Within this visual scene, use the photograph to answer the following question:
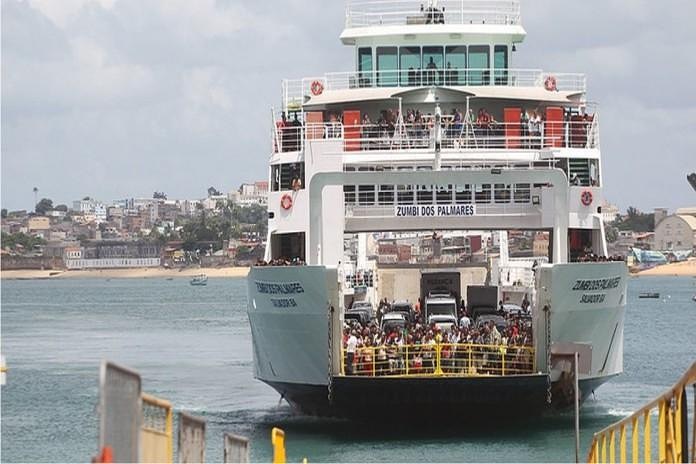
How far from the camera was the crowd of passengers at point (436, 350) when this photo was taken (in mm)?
27484

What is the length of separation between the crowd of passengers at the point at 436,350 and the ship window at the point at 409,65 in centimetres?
849

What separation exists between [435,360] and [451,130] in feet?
20.5

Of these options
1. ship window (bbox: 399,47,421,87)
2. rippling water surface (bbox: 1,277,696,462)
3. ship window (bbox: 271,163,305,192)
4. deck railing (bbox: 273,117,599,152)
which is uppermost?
ship window (bbox: 399,47,421,87)

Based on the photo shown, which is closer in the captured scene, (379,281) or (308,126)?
(308,126)

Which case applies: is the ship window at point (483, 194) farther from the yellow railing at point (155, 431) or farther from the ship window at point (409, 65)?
the yellow railing at point (155, 431)

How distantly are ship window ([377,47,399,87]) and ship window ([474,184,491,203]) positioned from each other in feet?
14.3

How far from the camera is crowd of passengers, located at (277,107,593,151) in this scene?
31.5m

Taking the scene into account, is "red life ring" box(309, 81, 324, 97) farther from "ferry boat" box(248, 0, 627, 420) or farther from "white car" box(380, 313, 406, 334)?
"white car" box(380, 313, 406, 334)

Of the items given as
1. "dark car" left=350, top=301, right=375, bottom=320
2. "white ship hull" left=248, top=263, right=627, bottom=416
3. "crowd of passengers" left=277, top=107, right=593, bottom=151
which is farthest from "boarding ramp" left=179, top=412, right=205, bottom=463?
"dark car" left=350, top=301, right=375, bottom=320

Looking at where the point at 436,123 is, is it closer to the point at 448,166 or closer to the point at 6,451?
the point at 448,166

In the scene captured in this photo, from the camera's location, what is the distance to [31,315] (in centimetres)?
10725

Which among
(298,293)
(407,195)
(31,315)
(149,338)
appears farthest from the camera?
(31,315)

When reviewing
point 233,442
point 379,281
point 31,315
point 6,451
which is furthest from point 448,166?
point 31,315

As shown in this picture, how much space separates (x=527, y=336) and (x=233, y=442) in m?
17.8
